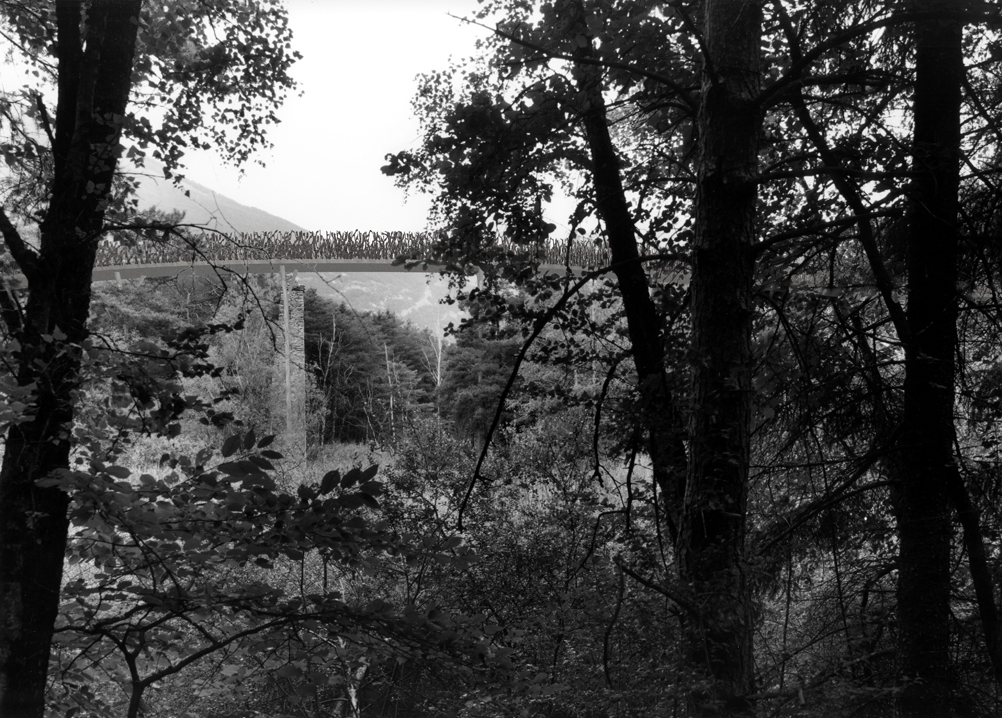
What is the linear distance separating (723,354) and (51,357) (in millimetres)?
2188

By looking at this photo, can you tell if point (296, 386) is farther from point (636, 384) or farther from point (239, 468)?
point (239, 468)

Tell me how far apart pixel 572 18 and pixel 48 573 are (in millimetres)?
2723

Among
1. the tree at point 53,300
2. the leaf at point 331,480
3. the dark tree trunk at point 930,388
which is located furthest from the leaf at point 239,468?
the dark tree trunk at point 930,388

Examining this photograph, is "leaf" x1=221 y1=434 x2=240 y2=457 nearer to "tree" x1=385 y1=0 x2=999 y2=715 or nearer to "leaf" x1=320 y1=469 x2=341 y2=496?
"leaf" x1=320 y1=469 x2=341 y2=496

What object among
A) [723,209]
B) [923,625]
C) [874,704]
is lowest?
[874,704]

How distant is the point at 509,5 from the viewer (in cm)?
437

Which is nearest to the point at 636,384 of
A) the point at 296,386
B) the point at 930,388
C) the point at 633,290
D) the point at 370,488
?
the point at 633,290

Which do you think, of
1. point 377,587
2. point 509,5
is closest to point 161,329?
point 377,587

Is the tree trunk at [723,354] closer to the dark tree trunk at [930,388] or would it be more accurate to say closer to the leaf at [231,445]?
the dark tree trunk at [930,388]

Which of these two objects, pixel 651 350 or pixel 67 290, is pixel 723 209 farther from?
pixel 67 290

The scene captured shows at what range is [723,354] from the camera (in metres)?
2.57

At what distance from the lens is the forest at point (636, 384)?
2.56m

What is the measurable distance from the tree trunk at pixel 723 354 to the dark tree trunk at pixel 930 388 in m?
0.93

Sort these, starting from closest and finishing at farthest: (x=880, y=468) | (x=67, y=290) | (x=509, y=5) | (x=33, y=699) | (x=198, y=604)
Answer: (x=198, y=604) → (x=33, y=699) → (x=67, y=290) → (x=880, y=468) → (x=509, y=5)
